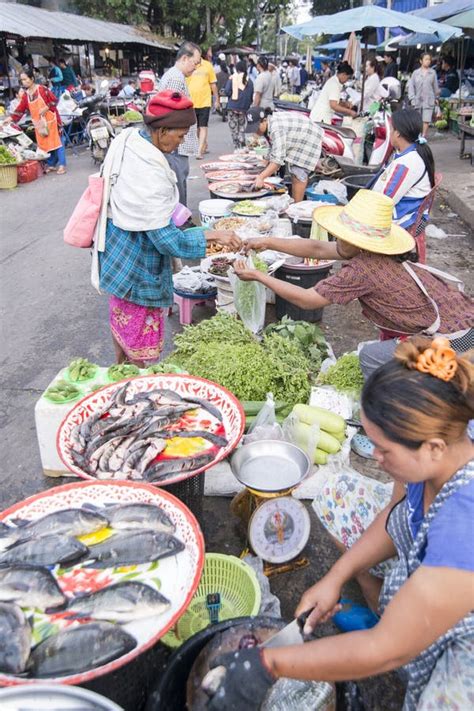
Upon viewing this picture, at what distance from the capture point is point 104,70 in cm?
2702

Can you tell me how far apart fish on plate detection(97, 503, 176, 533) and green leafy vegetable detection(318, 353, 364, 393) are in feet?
6.73

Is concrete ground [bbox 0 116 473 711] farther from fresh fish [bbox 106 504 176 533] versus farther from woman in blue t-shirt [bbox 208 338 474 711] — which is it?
fresh fish [bbox 106 504 176 533]

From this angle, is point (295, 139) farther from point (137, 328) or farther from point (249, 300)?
point (137, 328)

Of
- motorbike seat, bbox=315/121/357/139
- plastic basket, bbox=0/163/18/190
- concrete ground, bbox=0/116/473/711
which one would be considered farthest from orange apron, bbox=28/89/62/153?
motorbike seat, bbox=315/121/357/139

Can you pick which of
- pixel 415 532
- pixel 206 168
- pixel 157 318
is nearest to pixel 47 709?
pixel 415 532

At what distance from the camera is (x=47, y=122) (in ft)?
37.2

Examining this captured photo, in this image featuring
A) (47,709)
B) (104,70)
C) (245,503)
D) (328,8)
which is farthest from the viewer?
(328,8)

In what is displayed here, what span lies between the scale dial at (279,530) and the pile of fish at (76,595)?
739mm

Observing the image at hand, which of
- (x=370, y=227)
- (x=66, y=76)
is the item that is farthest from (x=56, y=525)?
(x=66, y=76)

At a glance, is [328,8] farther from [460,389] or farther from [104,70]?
[460,389]

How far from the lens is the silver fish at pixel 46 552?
1.86 metres

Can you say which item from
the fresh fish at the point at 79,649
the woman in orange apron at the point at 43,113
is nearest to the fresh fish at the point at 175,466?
the fresh fish at the point at 79,649

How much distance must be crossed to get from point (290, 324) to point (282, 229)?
1596mm

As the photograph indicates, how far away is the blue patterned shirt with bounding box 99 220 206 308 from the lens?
3.30 m
